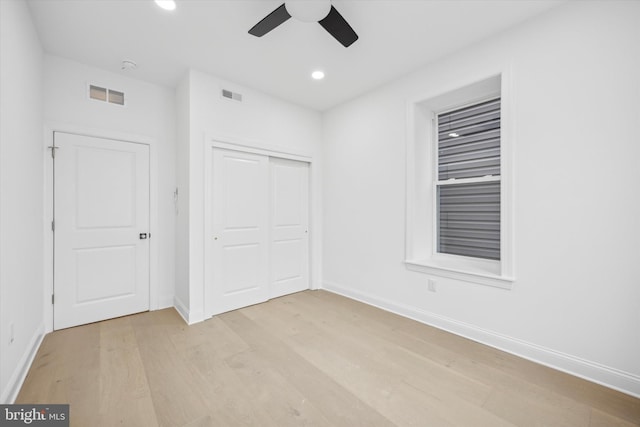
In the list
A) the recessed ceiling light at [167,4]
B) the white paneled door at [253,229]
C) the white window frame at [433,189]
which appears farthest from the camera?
the white paneled door at [253,229]

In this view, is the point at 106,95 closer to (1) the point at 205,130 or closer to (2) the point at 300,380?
(1) the point at 205,130

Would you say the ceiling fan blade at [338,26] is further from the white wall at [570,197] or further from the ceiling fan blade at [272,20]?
the white wall at [570,197]

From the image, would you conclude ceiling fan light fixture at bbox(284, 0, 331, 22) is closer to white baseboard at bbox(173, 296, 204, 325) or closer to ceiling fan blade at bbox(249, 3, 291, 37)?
ceiling fan blade at bbox(249, 3, 291, 37)

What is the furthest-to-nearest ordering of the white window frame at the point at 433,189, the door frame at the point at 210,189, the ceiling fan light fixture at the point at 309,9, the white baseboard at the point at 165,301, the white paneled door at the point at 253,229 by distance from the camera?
the white baseboard at the point at 165,301 → the white paneled door at the point at 253,229 → the door frame at the point at 210,189 → the white window frame at the point at 433,189 → the ceiling fan light fixture at the point at 309,9

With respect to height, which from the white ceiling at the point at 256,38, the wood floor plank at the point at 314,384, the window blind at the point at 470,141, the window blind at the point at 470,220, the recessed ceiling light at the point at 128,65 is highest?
the white ceiling at the point at 256,38

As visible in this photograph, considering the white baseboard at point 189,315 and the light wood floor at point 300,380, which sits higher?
the white baseboard at point 189,315

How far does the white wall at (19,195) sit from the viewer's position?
1.76 metres

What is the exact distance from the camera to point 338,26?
213 centimetres

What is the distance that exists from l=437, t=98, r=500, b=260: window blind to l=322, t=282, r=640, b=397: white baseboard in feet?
2.59

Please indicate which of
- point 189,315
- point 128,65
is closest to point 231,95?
point 128,65

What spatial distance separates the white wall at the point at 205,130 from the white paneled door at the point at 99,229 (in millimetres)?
481

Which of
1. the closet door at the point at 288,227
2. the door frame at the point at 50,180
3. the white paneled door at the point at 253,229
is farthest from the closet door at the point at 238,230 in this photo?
the door frame at the point at 50,180

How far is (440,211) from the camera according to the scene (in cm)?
338

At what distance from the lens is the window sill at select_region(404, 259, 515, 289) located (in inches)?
98.5
